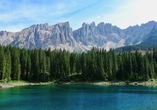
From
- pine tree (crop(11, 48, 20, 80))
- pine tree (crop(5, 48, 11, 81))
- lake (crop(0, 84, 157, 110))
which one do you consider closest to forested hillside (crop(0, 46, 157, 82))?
pine tree (crop(11, 48, 20, 80))

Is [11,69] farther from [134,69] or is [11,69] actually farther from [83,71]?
[134,69]

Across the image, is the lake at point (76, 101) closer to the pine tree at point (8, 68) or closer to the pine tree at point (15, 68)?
the pine tree at point (8, 68)

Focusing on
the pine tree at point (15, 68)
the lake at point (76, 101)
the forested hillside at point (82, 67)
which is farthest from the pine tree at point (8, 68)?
the lake at point (76, 101)

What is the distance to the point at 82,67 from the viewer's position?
145 metres

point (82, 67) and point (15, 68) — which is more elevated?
point (82, 67)

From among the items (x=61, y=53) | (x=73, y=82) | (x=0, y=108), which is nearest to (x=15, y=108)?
(x=0, y=108)

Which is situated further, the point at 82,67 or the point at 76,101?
the point at 82,67

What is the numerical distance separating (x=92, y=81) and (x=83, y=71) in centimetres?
1282

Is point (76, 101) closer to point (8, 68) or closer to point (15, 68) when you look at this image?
point (8, 68)

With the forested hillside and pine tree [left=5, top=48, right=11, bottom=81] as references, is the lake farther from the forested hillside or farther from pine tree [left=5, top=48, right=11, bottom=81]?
the forested hillside

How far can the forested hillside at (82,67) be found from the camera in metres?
132

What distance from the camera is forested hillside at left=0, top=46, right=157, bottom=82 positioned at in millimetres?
131500

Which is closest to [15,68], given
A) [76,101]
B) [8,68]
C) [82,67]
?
[8,68]

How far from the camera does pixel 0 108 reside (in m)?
48.6
